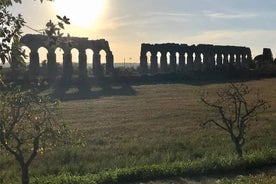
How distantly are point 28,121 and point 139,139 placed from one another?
35.4 feet

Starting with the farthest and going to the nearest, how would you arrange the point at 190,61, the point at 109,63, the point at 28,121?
the point at 190,61, the point at 109,63, the point at 28,121

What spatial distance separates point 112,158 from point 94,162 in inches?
33.7

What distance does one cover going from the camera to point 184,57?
86.4 metres

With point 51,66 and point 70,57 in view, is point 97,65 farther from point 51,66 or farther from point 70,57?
point 51,66

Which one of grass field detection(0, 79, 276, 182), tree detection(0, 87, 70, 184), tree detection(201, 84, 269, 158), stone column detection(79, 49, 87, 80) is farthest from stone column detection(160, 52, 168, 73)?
tree detection(0, 87, 70, 184)

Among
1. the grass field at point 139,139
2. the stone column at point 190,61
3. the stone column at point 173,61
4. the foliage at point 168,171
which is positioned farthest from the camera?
the stone column at point 190,61

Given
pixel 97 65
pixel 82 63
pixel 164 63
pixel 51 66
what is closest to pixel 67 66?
pixel 51 66

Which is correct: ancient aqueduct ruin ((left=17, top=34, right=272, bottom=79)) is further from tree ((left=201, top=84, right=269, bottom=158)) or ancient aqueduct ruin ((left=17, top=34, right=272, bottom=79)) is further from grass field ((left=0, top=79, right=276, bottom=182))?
tree ((left=201, top=84, right=269, bottom=158))

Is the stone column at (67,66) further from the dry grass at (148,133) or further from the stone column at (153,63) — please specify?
the dry grass at (148,133)

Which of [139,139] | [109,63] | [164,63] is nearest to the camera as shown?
[139,139]

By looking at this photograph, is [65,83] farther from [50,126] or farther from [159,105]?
[50,126]

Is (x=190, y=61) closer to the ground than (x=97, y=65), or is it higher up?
higher up

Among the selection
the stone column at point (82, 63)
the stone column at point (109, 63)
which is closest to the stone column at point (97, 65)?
the stone column at point (82, 63)

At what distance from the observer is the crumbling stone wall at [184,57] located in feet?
265
